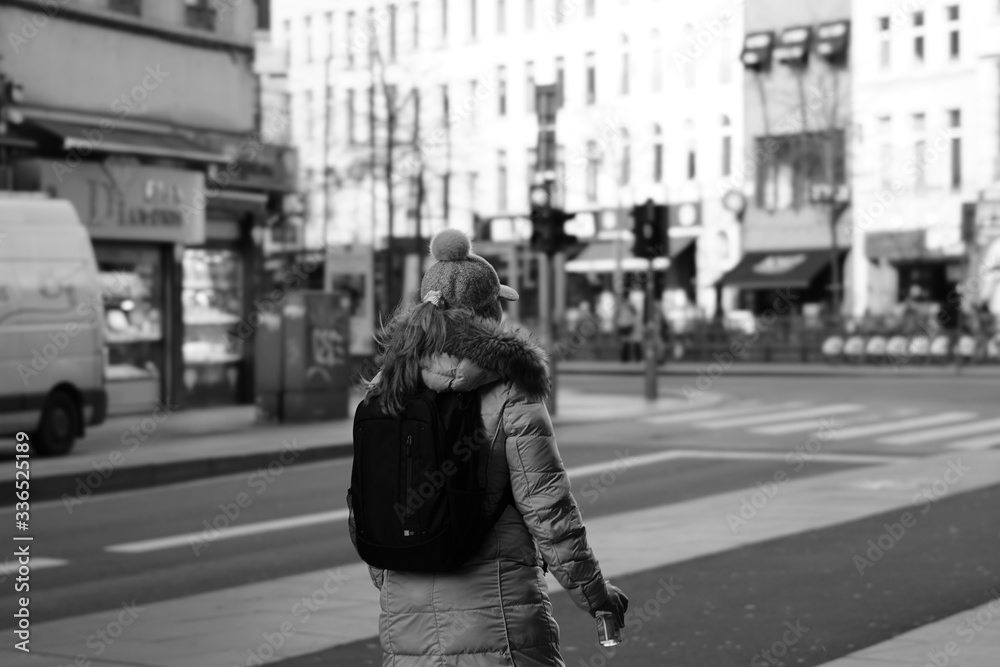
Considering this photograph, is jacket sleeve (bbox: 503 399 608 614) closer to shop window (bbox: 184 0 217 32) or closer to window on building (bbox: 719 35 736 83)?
shop window (bbox: 184 0 217 32)

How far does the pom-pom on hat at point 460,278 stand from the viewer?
4.28m

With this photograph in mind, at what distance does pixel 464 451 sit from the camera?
4.10 m

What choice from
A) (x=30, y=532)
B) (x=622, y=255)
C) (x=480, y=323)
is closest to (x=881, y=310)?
(x=622, y=255)

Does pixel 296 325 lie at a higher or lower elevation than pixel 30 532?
higher

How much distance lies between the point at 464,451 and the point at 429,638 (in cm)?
47

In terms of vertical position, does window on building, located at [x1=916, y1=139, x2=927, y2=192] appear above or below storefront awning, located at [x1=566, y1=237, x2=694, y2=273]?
above

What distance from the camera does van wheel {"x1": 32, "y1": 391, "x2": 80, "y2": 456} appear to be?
16.9m

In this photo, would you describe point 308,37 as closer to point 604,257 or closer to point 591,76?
point 591,76

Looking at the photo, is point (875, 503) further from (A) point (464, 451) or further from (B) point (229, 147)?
(B) point (229, 147)

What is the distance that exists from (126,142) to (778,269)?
1351 inches

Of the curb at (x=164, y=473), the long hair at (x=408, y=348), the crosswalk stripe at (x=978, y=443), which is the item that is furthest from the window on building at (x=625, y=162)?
the long hair at (x=408, y=348)

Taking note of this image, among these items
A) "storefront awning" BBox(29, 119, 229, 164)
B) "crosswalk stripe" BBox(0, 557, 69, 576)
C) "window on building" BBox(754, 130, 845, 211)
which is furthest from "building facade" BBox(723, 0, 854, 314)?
"crosswalk stripe" BBox(0, 557, 69, 576)

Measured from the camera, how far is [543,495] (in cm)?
412

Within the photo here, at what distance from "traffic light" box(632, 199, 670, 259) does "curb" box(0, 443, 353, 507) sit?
9129 mm
